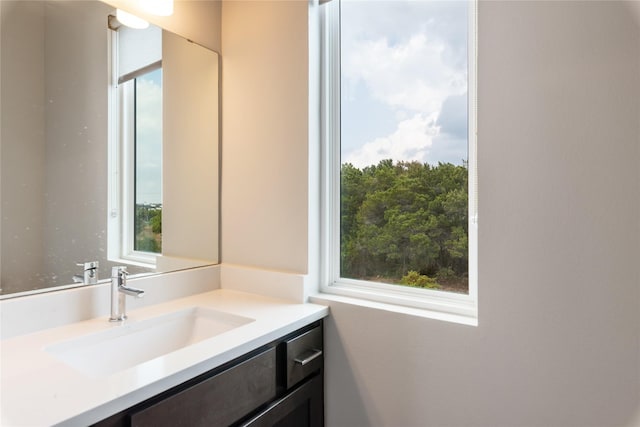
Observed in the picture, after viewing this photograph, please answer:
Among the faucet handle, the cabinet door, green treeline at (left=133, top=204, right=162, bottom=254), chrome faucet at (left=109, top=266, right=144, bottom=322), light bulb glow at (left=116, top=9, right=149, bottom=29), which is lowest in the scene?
the cabinet door

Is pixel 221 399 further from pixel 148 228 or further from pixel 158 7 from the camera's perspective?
pixel 158 7

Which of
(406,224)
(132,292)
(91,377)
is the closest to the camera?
(91,377)

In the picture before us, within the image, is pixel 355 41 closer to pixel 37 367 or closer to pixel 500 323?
pixel 500 323

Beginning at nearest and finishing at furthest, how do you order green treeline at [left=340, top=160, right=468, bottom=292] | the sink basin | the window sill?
the sink basin
the window sill
green treeline at [left=340, top=160, right=468, bottom=292]

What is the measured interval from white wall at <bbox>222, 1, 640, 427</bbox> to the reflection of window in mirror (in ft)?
2.67

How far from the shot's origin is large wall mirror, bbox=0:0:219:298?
39.5 inches

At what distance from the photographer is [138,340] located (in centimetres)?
108

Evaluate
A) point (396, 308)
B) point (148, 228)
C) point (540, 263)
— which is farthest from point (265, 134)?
point (540, 263)

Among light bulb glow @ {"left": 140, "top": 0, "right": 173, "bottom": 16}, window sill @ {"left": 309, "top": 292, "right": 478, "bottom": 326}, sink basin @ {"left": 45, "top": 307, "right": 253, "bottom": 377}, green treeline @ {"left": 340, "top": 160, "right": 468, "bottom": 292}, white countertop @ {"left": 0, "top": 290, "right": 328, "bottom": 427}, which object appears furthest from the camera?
light bulb glow @ {"left": 140, "top": 0, "right": 173, "bottom": 16}

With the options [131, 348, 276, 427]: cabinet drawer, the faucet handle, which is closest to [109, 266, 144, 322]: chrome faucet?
the faucet handle

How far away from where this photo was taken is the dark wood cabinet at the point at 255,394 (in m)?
0.75

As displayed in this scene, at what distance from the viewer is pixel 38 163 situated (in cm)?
103

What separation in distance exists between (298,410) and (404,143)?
3.25ft

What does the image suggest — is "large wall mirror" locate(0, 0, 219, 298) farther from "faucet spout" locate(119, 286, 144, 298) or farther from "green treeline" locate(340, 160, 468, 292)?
"green treeline" locate(340, 160, 468, 292)
